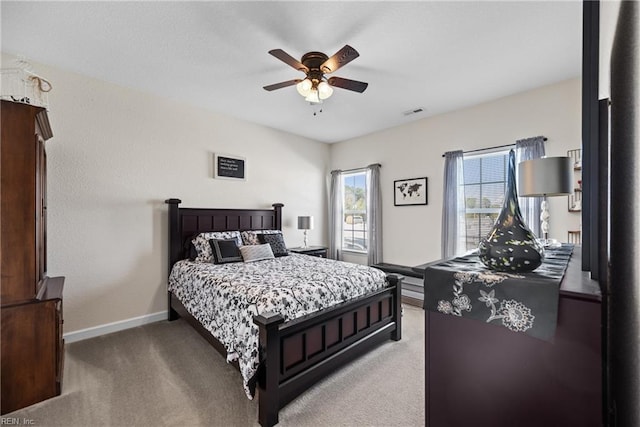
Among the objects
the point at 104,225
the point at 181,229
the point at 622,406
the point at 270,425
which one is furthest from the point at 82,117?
the point at 622,406

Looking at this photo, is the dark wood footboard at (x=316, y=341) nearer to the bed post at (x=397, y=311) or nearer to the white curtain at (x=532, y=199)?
the bed post at (x=397, y=311)

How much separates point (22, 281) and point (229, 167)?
102 inches

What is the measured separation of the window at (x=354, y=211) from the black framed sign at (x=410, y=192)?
747mm

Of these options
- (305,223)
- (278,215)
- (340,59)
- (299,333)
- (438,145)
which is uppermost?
(340,59)

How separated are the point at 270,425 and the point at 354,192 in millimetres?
4321

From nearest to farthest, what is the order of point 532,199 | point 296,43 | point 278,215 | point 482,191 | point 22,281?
1. point 22,281
2. point 296,43
3. point 532,199
4. point 482,191
5. point 278,215

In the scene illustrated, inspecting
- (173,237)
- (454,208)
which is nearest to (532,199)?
(454,208)

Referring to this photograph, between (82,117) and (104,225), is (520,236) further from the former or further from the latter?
(82,117)

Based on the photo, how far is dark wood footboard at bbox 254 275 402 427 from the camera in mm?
1764

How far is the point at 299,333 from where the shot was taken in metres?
1.99

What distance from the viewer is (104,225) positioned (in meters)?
3.12

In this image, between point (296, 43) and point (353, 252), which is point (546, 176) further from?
point (353, 252)

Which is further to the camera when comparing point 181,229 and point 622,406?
point 181,229

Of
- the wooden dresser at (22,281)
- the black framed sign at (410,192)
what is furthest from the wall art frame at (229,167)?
the black framed sign at (410,192)
